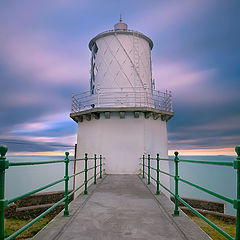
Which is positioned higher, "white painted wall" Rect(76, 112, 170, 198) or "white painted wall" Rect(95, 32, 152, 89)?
"white painted wall" Rect(95, 32, 152, 89)

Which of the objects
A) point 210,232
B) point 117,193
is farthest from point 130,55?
point 210,232

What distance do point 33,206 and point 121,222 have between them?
36.8 feet

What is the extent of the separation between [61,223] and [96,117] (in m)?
7.28

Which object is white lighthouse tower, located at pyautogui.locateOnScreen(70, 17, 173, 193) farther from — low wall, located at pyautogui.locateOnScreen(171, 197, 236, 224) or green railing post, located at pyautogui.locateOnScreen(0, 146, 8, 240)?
green railing post, located at pyautogui.locateOnScreen(0, 146, 8, 240)

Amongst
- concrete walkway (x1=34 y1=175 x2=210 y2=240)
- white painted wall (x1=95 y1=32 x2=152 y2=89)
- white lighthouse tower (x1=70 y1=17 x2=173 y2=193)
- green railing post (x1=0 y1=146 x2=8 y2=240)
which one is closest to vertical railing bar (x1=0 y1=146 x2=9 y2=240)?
green railing post (x1=0 y1=146 x2=8 y2=240)

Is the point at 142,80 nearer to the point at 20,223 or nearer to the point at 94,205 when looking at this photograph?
the point at 94,205

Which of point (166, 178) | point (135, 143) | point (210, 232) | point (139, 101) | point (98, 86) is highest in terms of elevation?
point (98, 86)

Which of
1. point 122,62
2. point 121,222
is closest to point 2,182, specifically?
point 121,222

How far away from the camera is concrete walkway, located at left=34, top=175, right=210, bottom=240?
9.57ft

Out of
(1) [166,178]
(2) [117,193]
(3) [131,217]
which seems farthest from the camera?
(1) [166,178]

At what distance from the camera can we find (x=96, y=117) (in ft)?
34.2

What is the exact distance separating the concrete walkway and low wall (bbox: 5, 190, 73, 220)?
9.05 meters

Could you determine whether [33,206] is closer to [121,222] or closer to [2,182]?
[121,222]

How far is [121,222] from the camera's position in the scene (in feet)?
11.4
